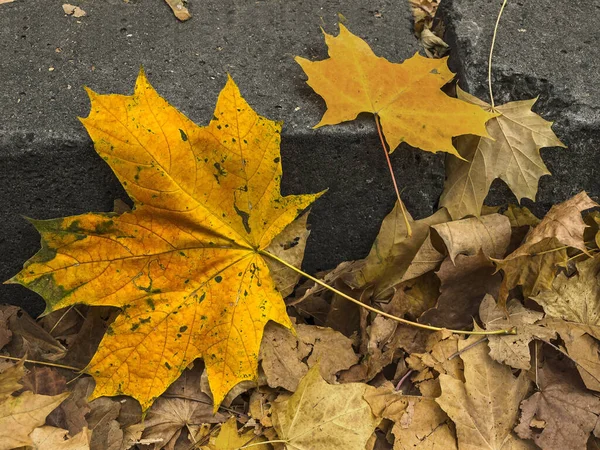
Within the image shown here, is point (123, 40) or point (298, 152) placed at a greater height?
point (123, 40)

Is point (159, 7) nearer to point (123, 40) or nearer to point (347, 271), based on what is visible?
point (123, 40)

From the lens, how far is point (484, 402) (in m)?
1.20

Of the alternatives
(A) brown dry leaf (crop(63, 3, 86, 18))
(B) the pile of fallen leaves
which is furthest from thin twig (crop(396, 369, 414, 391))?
(A) brown dry leaf (crop(63, 3, 86, 18))

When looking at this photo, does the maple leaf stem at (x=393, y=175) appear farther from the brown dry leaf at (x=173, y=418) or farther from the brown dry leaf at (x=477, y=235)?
the brown dry leaf at (x=173, y=418)

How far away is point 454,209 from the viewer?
4.57 ft

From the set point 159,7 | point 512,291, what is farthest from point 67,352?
point 512,291

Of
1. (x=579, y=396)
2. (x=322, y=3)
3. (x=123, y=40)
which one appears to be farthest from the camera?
(x=322, y=3)

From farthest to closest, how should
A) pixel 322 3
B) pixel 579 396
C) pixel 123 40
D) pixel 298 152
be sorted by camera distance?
pixel 322 3 < pixel 123 40 < pixel 298 152 < pixel 579 396

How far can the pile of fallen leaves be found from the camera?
1181 mm

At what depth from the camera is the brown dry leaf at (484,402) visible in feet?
3.84

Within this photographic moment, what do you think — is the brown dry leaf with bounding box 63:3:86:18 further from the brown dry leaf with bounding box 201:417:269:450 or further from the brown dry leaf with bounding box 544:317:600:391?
the brown dry leaf with bounding box 544:317:600:391

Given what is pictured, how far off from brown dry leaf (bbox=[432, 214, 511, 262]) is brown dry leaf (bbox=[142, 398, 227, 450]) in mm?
639

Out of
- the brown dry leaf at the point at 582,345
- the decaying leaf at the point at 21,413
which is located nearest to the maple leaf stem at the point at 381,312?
the brown dry leaf at the point at 582,345

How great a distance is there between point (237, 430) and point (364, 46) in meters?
0.91
